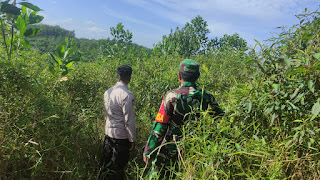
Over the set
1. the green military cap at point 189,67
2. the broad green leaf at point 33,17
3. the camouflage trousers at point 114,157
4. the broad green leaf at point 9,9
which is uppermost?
the broad green leaf at point 33,17

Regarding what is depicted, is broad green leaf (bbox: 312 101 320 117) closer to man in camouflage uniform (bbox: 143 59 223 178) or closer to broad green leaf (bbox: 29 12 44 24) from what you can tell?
man in camouflage uniform (bbox: 143 59 223 178)

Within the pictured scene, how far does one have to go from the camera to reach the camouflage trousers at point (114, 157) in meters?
2.77

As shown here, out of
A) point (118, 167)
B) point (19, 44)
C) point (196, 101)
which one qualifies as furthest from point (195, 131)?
point (19, 44)

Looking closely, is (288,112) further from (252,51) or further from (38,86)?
(38,86)

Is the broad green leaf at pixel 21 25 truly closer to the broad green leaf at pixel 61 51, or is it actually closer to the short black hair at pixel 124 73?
the broad green leaf at pixel 61 51

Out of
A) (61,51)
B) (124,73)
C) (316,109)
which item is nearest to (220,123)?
(316,109)

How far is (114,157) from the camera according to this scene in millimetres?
2793

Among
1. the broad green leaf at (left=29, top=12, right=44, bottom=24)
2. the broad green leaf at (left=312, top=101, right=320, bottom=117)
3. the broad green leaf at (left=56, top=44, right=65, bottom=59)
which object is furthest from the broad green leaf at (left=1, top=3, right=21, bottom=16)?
the broad green leaf at (left=312, top=101, right=320, bottom=117)

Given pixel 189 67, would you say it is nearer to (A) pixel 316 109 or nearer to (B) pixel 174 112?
(B) pixel 174 112

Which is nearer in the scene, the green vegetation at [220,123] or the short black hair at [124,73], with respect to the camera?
the green vegetation at [220,123]

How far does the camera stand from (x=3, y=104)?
184 cm

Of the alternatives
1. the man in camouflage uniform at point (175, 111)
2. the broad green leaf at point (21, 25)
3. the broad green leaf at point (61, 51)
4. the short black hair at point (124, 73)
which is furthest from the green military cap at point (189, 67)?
the broad green leaf at point (21, 25)

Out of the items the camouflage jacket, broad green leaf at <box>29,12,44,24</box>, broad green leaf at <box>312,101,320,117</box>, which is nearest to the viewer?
broad green leaf at <box>312,101,320,117</box>

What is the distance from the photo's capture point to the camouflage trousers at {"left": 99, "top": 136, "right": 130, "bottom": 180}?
277 centimetres
